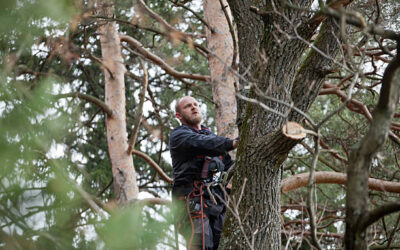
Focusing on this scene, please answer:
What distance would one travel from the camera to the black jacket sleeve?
140 inches

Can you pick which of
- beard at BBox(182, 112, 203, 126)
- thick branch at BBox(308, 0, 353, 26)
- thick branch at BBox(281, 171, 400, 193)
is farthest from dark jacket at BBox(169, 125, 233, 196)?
thick branch at BBox(308, 0, 353, 26)

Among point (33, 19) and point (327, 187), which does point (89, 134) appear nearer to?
point (327, 187)

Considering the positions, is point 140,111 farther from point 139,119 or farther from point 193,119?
point 193,119

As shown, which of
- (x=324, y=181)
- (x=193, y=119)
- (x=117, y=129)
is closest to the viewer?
(x=193, y=119)

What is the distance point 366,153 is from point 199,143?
1.78 metres

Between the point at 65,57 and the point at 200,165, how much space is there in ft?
4.98

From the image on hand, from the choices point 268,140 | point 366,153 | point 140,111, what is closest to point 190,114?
point 140,111

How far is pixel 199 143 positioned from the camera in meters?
3.76

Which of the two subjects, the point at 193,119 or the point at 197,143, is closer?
the point at 197,143

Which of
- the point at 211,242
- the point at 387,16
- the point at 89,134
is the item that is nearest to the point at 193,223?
the point at 211,242

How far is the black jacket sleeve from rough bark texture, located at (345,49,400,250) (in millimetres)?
1448

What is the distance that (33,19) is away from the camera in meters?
2.24

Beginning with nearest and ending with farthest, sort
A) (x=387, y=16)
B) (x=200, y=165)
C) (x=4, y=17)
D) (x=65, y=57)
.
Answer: (x=4, y=17), (x=65, y=57), (x=200, y=165), (x=387, y=16)

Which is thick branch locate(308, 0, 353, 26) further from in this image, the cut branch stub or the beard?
the beard
